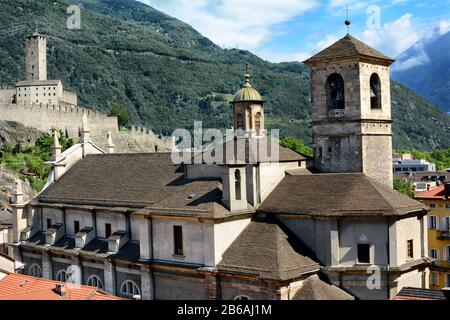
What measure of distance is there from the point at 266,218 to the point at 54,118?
232 ft

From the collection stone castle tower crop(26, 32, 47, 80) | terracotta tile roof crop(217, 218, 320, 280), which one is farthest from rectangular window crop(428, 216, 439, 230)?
stone castle tower crop(26, 32, 47, 80)

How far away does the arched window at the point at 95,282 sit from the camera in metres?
34.5

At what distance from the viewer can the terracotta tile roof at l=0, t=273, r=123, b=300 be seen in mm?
21312

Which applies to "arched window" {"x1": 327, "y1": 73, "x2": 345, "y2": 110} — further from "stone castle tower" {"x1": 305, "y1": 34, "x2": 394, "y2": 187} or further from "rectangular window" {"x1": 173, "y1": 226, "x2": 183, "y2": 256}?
"rectangular window" {"x1": 173, "y1": 226, "x2": 183, "y2": 256}

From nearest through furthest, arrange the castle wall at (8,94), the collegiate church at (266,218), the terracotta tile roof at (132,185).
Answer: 1. the collegiate church at (266,218)
2. the terracotta tile roof at (132,185)
3. the castle wall at (8,94)

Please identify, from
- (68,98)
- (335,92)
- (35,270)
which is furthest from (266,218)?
(68,98)

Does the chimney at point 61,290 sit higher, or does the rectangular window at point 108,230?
the rectangular window at point 108,230

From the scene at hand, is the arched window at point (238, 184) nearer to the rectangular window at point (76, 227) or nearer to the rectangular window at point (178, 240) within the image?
the rectangular window at point (178, 240)

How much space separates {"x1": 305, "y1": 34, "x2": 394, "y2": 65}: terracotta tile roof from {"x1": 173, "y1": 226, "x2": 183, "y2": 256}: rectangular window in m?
12.5

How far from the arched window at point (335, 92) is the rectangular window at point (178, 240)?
11355 millimetres

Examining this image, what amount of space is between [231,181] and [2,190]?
44948 mm

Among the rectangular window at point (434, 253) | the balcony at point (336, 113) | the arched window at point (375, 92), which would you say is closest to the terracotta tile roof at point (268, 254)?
the balcony at point (336, 113)

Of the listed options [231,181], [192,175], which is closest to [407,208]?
[231,181]

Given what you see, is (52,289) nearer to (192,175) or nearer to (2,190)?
(192,175)
